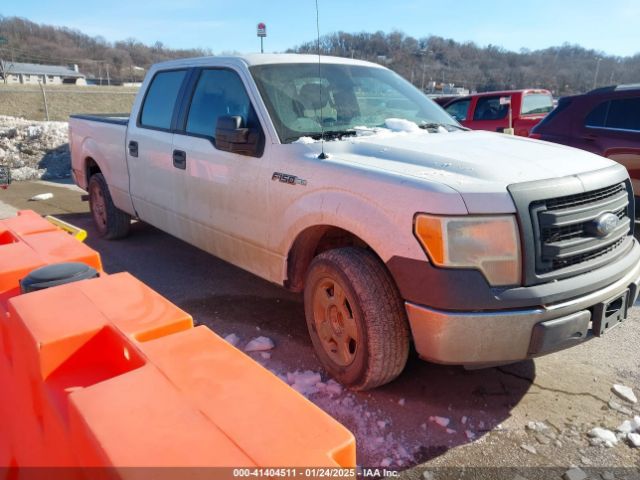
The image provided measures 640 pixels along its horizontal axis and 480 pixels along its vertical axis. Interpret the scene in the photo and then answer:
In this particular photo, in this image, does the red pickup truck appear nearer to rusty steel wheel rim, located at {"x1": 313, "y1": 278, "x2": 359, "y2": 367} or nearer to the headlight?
rusty steel wheel rim, located at {"x1": 313, "y1": 278, "x2": 359, "y2": 367}

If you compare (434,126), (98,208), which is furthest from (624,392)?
(98,208)

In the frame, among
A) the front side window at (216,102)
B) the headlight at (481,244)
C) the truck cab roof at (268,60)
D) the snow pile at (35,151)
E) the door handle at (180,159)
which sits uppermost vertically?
the truck cab roof at (268,60)

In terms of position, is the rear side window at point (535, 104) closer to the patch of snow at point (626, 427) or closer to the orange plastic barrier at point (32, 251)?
the patch of snow at point (626, 427)

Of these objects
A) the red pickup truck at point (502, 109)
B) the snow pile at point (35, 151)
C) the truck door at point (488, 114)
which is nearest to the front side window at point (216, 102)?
the red pickup truck at point (502, 109)

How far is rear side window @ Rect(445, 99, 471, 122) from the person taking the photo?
11.1m

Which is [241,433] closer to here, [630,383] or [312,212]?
[312,212]

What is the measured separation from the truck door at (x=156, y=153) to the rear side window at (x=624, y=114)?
5.12 m

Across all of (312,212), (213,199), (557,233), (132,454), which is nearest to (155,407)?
(132,454)

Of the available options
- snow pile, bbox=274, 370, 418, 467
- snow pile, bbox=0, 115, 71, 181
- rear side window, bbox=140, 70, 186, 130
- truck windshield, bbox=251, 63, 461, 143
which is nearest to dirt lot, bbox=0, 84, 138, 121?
snow pile, bbox=0, 115, 71, 181

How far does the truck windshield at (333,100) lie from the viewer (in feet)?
11.7

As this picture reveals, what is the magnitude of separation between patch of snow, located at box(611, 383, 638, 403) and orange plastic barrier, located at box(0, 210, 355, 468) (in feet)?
7.91

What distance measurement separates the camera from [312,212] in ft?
10.1

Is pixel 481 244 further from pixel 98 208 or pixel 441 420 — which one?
pixel 98 208

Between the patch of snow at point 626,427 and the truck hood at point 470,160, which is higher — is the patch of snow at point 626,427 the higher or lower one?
the lower one
